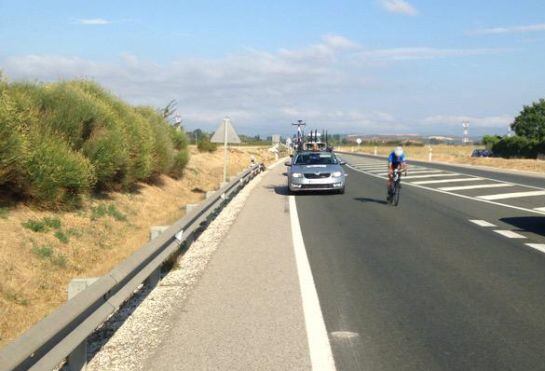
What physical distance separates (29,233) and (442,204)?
35.5 ft

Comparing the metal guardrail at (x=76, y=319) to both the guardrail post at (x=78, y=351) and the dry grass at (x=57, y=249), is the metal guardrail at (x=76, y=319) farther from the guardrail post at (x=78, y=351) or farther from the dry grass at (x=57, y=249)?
the dry grass at (x=57, y=249)

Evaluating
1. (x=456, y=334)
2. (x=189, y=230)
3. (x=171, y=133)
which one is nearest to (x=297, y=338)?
(x=456, y=334)

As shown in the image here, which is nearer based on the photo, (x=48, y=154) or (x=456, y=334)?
(x=456, y=334)

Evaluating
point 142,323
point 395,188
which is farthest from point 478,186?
point 142,323

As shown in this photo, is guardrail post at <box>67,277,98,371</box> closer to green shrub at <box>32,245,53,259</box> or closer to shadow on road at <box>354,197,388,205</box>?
green shrub at <box>32,245,53,259</box>

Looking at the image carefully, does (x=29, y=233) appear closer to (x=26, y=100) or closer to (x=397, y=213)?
(x=26, y=100)

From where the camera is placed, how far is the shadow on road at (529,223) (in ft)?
40.9

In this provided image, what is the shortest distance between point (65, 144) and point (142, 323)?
8.29m

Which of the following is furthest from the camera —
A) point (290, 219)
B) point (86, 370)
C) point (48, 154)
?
point (290, 219)

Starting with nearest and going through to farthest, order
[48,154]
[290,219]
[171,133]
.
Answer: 1. [48,154]
2. [290,219]
3. [171,133]

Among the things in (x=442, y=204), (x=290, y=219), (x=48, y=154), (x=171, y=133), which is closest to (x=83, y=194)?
(x=48, y=154)

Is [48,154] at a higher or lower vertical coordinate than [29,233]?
higher

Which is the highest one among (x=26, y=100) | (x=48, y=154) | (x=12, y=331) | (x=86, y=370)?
(x=26, y=100)

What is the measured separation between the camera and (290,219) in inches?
573
